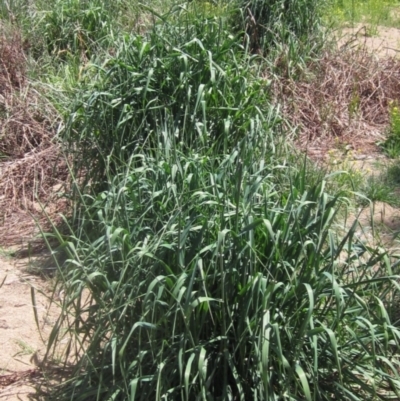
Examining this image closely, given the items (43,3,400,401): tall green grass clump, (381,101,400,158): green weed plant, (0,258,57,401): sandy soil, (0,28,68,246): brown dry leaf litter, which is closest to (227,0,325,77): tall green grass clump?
(381,101,400,158): green weed plant

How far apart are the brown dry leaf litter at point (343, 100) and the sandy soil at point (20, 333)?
2744 mm

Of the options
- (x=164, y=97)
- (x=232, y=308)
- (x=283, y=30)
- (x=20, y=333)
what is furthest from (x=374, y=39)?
(x=232, y=308)

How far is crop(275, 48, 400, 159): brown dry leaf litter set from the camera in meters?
7.24

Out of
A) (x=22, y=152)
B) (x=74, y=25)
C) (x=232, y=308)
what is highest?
(x=232, y=308)

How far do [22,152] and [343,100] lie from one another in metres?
3.00

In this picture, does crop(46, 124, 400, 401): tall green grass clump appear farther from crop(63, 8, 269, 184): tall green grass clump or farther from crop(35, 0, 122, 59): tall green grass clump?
crop(35, 0, 122, 59): tall green grass clump

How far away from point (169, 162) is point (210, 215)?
537 millimetres

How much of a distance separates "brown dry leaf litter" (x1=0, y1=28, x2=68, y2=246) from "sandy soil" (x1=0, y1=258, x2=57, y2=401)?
0.63m

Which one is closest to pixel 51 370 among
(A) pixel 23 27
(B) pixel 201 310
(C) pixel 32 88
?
(B) pixel 201 310

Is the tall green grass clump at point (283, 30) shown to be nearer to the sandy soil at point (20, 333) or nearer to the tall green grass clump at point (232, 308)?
the sandy soil at point (20, 333)

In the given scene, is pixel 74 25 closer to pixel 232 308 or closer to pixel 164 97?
pixel 164 97

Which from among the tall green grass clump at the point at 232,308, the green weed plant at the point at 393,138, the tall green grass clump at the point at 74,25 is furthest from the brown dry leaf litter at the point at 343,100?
the tall green grass clump at the point at 232,308

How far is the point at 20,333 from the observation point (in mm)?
4688

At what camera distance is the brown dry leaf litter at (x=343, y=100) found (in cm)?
724
